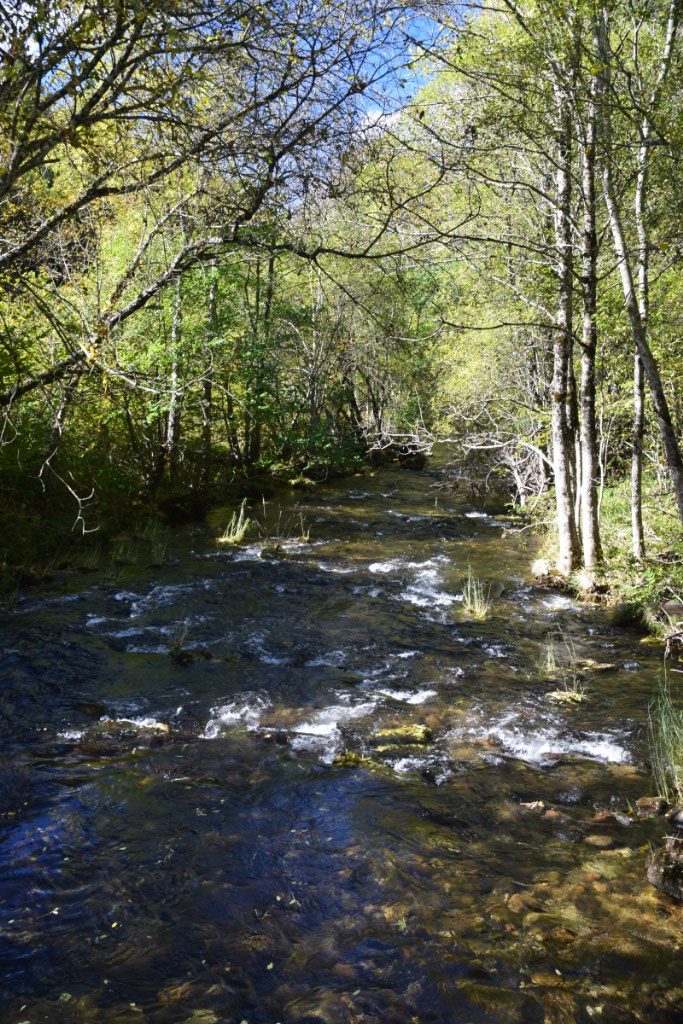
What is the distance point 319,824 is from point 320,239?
4762 millimetres

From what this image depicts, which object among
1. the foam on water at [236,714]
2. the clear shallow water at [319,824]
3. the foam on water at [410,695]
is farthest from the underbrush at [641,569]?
the foam on water at [236,714]

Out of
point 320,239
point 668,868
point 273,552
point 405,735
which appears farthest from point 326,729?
point 273,552

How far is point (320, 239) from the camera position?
6.12m

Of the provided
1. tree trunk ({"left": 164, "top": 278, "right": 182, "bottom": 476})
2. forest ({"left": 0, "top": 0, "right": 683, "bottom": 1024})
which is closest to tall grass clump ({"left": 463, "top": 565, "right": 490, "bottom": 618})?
forest ({"left": 0, "top": 0, "right": 683, "bottom": 1024})

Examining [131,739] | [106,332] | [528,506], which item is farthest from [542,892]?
[528,506]

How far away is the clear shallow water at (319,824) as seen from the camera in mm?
3686

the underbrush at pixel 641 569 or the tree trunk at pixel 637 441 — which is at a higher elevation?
the tree trunk at pixel 637 441

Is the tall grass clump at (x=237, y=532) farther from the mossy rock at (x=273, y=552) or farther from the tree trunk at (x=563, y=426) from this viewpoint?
the tree trunk at (x=563, y=426)

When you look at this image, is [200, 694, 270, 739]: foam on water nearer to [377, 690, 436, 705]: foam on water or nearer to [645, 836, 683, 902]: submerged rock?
[377, 690, 436, 705]: foam on water

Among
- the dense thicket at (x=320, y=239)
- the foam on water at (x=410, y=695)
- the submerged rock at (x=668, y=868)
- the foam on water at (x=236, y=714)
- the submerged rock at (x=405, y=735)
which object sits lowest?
the submerged rock at (x=668, y=868)

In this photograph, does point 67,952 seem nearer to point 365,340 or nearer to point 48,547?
point 48,547

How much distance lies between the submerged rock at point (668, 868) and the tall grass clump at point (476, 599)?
19.1 ft

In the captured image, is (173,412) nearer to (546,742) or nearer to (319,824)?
(546,742)

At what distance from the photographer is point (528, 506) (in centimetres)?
1645
